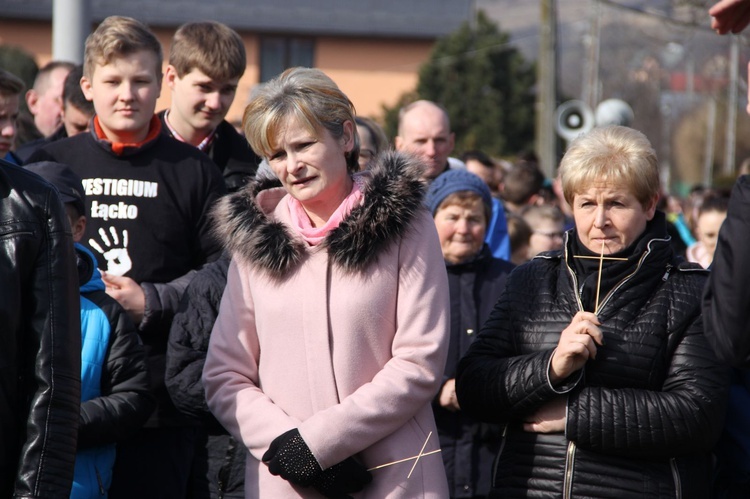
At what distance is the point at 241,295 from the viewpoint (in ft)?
12.3

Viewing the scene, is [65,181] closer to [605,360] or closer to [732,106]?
[605,360]

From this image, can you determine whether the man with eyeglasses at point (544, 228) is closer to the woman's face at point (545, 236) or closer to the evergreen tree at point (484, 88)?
the woman's face at point (545, 236)

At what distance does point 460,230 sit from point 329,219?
171cm

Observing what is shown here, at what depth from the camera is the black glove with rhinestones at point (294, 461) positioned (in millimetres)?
3402

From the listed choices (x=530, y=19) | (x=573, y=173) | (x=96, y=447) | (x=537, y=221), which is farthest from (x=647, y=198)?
(x=530, y=19)

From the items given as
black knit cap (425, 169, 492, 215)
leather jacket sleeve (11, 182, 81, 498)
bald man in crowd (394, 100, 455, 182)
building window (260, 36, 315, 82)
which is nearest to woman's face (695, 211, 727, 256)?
bald man in crowd (394, 100, 455, 182)

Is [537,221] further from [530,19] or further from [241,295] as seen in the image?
[530,19]

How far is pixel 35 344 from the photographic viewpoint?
2916 millimetres

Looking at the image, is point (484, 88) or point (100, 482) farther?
point (484, 88)

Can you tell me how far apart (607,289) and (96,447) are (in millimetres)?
1860

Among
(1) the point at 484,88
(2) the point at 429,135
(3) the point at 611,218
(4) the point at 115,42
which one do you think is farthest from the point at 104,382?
(1) the point at 484,88

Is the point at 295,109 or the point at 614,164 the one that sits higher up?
the point at 295,109

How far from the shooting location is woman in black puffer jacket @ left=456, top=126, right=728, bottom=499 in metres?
3.57

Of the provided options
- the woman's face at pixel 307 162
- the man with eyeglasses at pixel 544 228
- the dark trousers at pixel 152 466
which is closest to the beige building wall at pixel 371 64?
the man with eyeglasses at pixel 544 228
